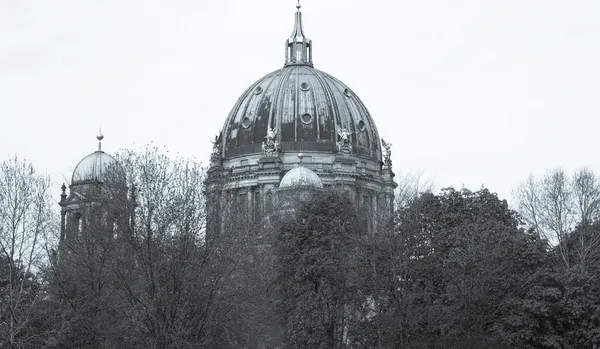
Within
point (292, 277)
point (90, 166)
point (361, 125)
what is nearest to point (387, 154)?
point (361, 125)

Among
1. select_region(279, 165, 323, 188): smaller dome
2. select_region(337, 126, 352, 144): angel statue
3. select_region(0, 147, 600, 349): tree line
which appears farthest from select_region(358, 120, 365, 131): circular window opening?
select_region(0, 147, 600, 349): tree line

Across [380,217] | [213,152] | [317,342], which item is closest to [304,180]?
[213,152]

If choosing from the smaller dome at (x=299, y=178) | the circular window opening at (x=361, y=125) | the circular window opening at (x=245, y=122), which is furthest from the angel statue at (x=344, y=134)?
the smaller dome at (x=299, y=178)

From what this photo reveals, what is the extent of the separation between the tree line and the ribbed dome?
45912 millimetres

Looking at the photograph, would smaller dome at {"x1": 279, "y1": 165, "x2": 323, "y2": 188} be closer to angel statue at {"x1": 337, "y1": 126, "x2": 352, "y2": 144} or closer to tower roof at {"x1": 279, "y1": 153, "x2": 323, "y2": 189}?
tower roof at {"x1": 279, "y1": 153, "x2": 323, "y2": 189}

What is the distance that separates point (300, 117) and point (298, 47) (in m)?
11.6

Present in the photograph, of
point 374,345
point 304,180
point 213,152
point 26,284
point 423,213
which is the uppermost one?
point 213,152

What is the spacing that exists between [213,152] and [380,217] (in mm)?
53049

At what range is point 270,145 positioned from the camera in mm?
97750

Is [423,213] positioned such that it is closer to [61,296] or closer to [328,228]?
[328,228]

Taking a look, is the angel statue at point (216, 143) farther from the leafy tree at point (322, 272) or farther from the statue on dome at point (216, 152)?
the leafy tree at point (322, 272)

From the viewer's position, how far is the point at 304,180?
84250 millimetres

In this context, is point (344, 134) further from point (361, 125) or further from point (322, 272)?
point (322, 272)

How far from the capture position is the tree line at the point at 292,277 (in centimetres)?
3950
